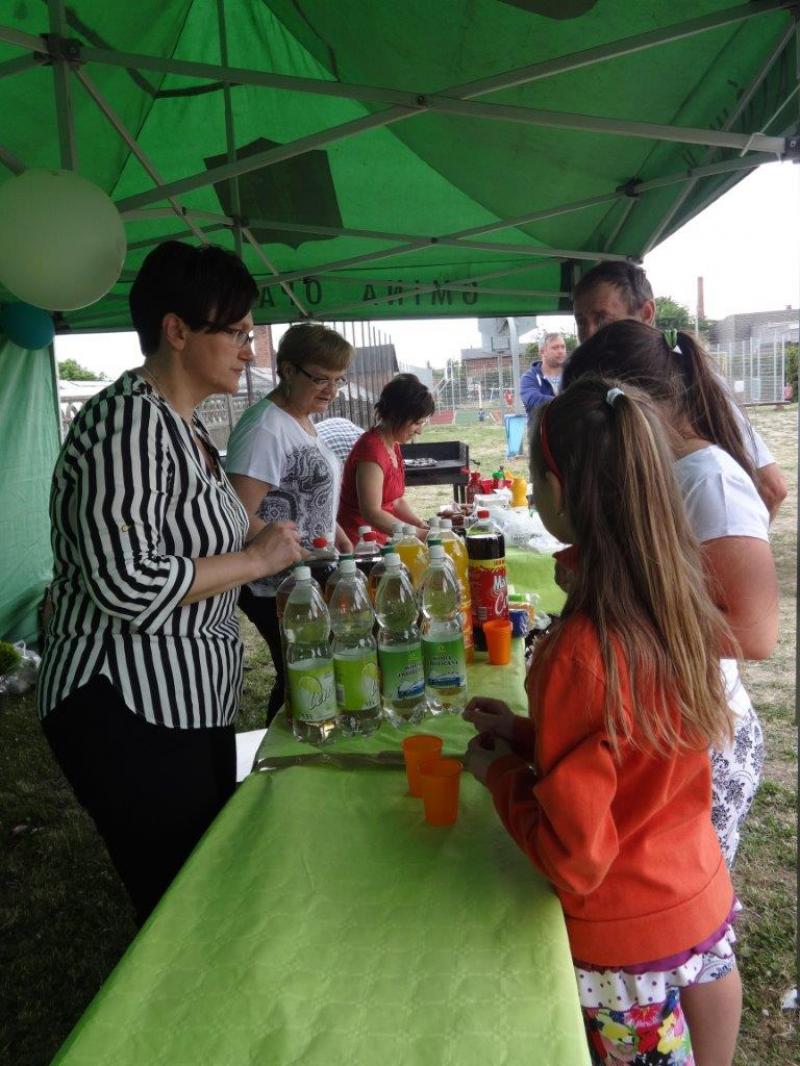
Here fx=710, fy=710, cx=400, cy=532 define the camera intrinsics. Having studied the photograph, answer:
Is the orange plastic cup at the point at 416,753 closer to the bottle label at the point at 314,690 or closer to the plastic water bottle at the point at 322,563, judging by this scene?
the bottle label at the point at 314,690

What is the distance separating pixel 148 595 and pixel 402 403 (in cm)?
219

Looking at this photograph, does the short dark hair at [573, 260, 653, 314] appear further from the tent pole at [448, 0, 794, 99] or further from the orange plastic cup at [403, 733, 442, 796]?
the orange plastic cup at [403, 733, 442, 796]

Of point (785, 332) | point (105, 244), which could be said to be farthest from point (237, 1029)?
point (785, 332)

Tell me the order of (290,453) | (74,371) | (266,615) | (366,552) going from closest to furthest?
(366,552) → (290,453) → (266,615) → (74,371)

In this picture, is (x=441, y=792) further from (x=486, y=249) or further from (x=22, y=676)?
(x=22, y=676)

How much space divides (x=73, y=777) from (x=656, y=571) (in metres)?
1.14

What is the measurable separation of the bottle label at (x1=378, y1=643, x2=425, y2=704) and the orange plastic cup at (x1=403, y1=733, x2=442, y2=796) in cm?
19

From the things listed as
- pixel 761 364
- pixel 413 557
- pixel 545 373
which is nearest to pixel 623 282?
pixel 413 557

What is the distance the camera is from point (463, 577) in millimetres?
1983

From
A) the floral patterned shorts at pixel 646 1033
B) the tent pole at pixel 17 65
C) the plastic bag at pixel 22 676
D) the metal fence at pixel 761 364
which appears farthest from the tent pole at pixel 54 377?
the metal fence at pixel 761 364

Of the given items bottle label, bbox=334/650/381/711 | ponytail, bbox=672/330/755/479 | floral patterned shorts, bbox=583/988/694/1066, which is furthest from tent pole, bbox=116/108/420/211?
floral patterned shorts, bbox=583/988/694/1066

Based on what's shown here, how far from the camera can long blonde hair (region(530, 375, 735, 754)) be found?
97 cm

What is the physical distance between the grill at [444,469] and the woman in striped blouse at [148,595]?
462 cm

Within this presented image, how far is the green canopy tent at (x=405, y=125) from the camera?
219cm
